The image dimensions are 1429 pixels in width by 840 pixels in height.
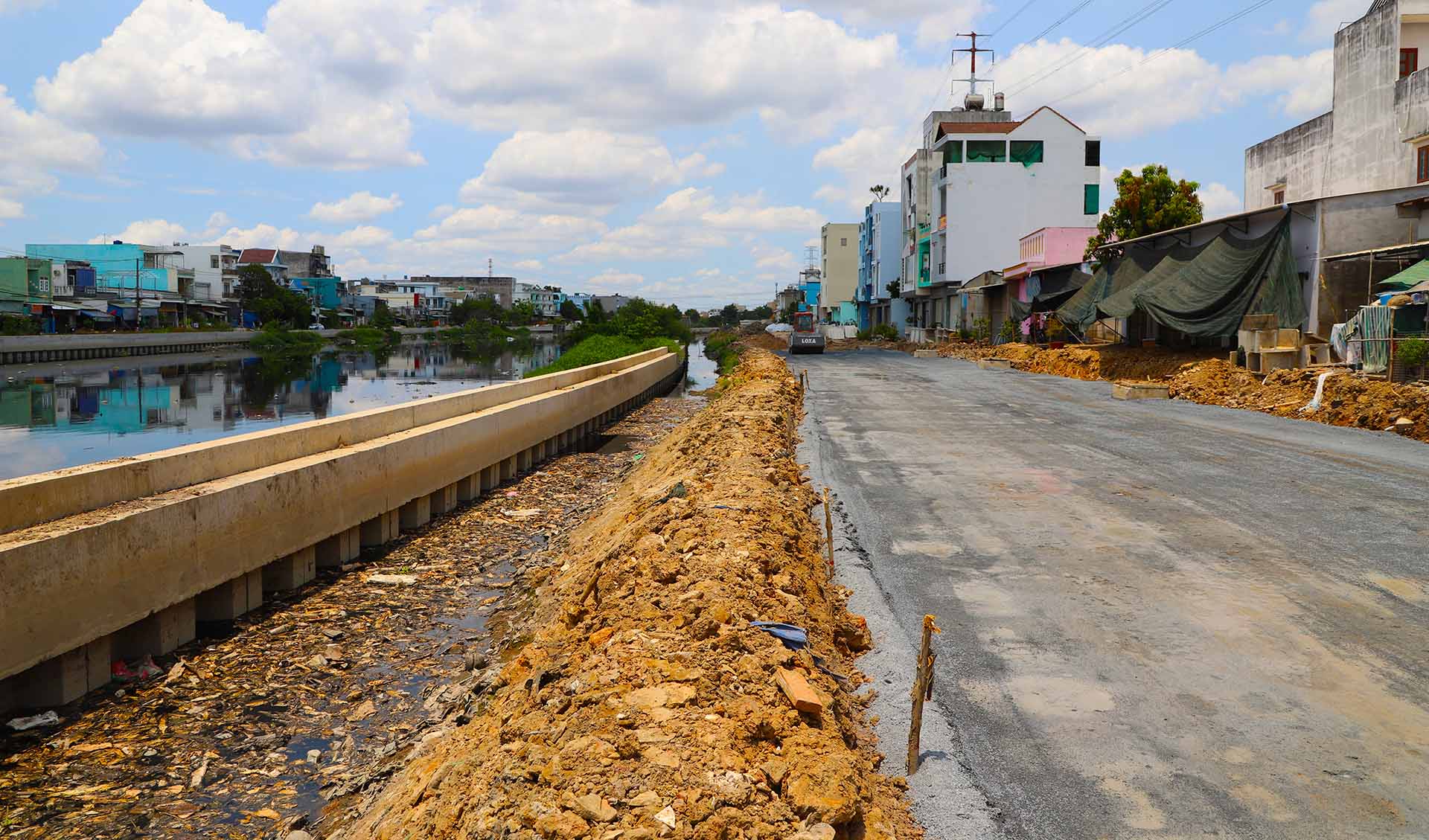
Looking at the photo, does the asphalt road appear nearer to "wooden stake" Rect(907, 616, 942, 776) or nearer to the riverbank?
"wooden stake" Rect(907, 616, 942, 776)

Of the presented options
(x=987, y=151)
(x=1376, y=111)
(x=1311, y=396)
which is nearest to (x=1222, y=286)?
(x=1311, y=396)

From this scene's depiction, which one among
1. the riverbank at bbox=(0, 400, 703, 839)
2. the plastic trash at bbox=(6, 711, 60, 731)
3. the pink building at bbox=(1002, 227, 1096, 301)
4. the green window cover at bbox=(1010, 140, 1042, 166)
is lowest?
the riverbank at bbox=(0, 400, 703, 839)

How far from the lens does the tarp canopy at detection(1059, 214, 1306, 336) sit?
24.3m

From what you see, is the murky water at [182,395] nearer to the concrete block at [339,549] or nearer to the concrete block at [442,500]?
the concrete block at [442,500]

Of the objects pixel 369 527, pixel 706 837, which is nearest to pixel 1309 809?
pixel 706 837

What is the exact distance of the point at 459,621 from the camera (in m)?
9.91

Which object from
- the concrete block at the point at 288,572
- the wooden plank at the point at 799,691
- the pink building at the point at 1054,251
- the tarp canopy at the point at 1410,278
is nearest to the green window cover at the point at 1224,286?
the tarp canopy at the point at 1410,278

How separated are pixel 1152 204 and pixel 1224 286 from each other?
15.7m

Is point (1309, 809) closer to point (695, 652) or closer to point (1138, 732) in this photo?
point (1138, 732)

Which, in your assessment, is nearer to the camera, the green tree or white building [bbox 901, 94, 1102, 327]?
the green tree

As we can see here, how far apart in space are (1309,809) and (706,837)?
267 centimetres

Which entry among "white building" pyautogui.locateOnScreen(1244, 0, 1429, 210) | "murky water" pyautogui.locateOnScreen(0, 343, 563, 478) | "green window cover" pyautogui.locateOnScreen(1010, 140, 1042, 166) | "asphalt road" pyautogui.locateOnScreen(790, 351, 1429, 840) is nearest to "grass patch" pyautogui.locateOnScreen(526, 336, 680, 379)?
"murky water" pyautogui.locateOnScreen(0, 343, 563, 478)

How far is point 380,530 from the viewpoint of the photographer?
12922 mm

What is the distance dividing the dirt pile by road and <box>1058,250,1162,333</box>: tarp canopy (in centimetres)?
791
